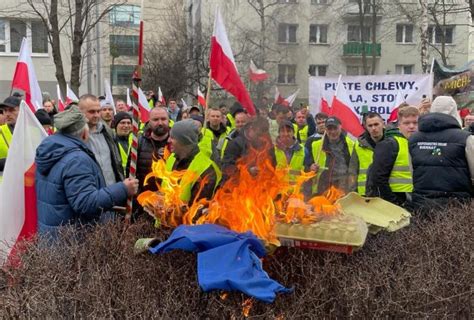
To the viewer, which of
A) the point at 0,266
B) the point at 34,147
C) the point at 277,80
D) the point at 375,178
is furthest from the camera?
the point at 277,80

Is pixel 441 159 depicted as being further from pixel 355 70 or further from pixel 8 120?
pixel 355 70

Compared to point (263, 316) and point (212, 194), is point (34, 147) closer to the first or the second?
point (212, 194)

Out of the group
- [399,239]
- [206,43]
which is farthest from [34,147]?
[206,43]

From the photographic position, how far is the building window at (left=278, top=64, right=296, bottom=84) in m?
8.94

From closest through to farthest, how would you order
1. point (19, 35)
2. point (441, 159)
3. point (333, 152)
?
point (441, 159)
point (333, 152)
point (19, 35)

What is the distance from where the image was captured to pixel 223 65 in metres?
5.64

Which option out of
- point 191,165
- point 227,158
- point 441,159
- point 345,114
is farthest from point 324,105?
point 191,165

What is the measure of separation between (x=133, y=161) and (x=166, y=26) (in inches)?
1144

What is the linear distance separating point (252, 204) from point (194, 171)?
0.81 meters

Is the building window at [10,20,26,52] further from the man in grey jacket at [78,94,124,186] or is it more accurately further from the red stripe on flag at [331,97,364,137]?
the man in grey jacket at [78,94,124,186]

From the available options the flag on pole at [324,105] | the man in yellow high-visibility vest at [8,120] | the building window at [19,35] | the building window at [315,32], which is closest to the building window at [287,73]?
the flag on pole at [324,105]

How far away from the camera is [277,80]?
8.30 m

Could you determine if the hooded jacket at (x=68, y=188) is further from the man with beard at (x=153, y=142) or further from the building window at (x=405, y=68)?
the building window at (x=405, y=68)

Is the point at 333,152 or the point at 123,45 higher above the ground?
the point at 123,45
